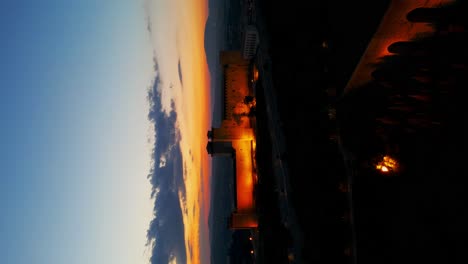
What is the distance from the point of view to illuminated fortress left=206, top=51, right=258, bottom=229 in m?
26.0

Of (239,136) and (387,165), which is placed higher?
(239,136)

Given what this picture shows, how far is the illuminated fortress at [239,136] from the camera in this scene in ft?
85.4

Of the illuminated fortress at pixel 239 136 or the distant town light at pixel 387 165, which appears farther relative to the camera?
the illuminated fortress at pixel 239 136

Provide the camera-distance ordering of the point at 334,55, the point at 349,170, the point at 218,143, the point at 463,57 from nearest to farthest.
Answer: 1. the point at 463,57
2. the point at 349,170
3. the point at 334,55
4. the point at 218,143

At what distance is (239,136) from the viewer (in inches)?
1085

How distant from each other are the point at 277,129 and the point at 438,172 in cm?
952

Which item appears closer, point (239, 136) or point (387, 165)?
point (387, 165)

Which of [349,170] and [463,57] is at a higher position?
[463,57]

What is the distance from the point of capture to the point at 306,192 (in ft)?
50.6

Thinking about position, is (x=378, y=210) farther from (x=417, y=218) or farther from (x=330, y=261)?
(x=330, y=261)

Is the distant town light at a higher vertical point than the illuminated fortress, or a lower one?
lower

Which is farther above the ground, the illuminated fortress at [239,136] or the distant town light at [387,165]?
the illuminated fortress at [239,136]

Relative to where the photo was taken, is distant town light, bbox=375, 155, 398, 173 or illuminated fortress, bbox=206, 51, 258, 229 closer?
distant town light, bbox=375, 155, 398, 173

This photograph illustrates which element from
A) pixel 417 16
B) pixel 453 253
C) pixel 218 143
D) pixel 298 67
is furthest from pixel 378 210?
pixel 218 143
